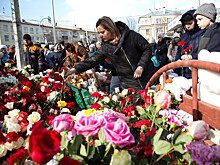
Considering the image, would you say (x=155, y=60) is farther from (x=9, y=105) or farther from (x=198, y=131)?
(x=198, y=131)

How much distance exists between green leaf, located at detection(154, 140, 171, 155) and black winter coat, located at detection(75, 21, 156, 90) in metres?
1.50

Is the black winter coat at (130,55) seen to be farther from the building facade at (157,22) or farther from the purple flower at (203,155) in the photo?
the building facade at (157,22)

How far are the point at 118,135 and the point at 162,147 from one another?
0.54 ft

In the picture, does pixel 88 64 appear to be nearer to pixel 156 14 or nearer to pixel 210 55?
pixel 210 55

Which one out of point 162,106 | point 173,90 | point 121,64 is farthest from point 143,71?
point 162,106

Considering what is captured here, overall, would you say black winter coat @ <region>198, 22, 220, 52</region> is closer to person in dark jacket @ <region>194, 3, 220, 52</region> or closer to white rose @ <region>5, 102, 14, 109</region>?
person in dark jacket @ <region>194, 3, 220, 52</region>

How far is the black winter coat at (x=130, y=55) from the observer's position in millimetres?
2041

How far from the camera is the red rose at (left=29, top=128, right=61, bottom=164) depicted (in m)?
0.35

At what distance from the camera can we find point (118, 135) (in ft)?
1.61

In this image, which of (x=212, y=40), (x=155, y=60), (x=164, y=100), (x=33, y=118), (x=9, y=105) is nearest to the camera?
(x=164, y=100)

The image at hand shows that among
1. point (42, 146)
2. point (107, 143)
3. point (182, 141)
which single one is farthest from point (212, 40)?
point (42, 146)

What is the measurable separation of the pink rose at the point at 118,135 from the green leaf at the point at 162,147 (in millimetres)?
106

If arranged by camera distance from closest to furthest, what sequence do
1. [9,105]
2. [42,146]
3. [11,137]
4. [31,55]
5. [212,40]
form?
[42,146] → [11,137] → [9,105] → [212,40] → [31,55]

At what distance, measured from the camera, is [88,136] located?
22.9 inches
